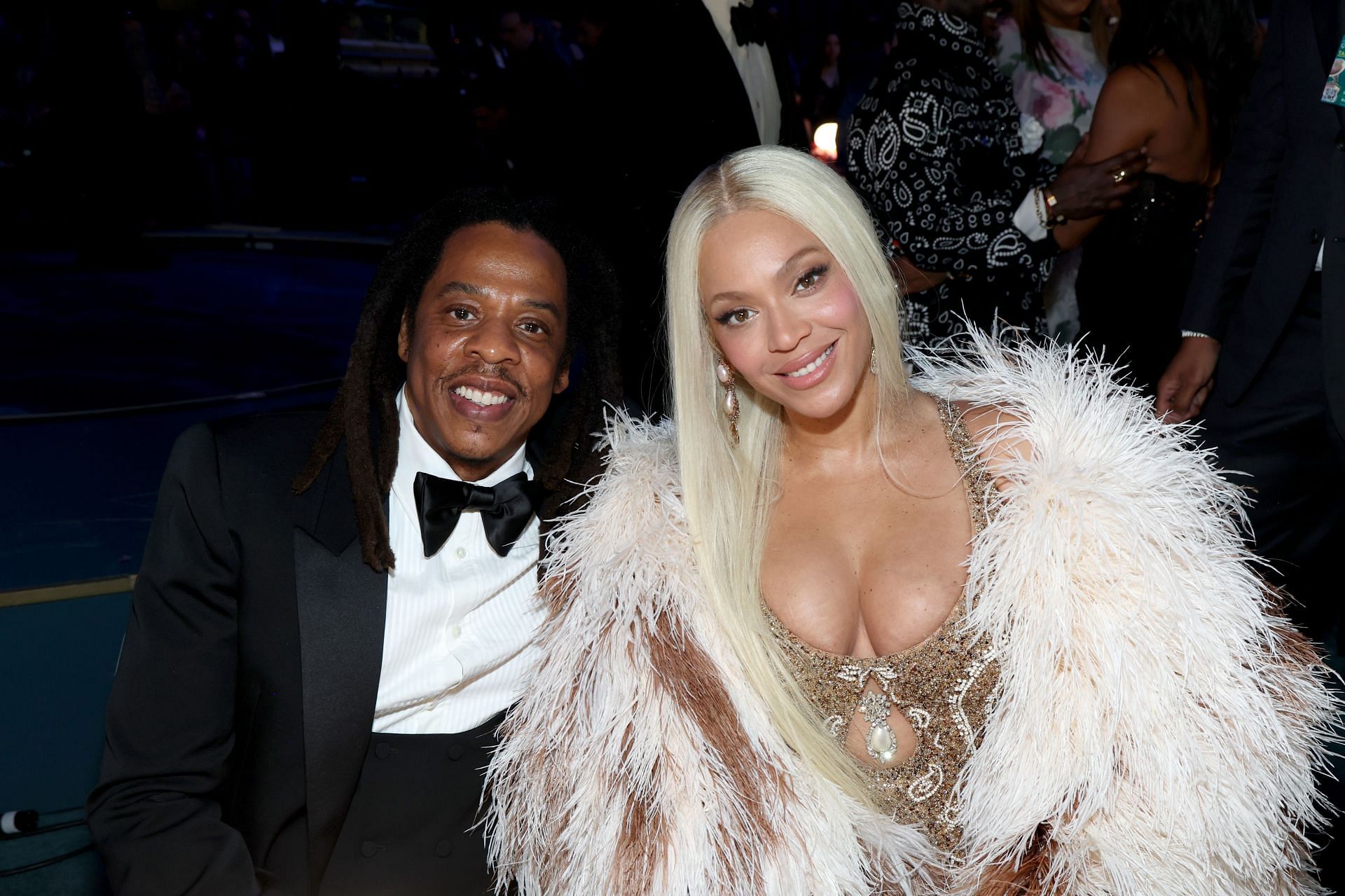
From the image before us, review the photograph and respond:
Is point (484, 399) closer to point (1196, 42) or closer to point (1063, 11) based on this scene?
point (1196, 42)

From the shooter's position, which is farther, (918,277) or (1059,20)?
(1059,20)

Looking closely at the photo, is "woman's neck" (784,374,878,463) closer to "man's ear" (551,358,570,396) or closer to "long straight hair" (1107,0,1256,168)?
"man's ear" (551,358,570,396)

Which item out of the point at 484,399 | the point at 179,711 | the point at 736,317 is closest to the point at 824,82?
the point at 736,317

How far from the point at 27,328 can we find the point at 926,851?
811cm

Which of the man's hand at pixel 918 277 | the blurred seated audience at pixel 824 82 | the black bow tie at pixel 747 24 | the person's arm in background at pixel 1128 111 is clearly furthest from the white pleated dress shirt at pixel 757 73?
the blurred seated audience at pixel 824 82

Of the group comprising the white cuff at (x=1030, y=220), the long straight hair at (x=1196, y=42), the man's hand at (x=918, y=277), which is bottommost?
the man's hand at (x=918, y=277)

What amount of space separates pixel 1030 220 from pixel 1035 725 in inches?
63.3

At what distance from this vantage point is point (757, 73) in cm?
316

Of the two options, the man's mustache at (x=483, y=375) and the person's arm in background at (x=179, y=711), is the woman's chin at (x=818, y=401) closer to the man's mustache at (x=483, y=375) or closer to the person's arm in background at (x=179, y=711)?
the man's mustache at (x=483, y=375)

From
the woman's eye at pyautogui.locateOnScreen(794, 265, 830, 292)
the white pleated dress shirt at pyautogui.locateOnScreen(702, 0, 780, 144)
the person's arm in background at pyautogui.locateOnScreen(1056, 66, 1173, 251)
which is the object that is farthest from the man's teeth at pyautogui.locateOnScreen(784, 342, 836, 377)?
the white pleated dress shirt at pyautogui.locateOnScreen(702, 0, 780, 144)

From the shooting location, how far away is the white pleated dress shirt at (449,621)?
6.24 feet

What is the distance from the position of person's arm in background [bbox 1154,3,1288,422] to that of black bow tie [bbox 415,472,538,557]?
1.47 metres

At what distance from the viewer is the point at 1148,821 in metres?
1.59

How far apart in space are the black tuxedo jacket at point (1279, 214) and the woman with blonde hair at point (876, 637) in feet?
2.71
